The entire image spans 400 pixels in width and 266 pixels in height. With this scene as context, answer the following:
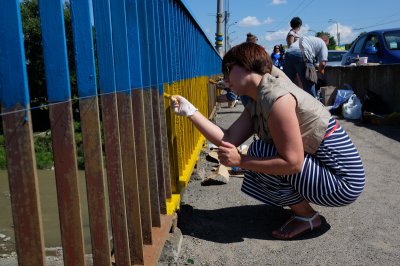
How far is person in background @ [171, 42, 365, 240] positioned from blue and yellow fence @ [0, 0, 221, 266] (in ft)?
1.40

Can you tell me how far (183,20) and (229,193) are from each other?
5.23 ft

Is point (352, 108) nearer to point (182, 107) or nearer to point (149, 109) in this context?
point (182, 107)

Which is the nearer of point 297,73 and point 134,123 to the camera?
point 134,123

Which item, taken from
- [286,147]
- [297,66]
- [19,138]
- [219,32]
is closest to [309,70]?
[297,66]

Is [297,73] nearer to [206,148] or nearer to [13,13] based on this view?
[206,148]

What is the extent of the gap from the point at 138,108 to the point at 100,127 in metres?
0.41

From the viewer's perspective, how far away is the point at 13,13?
1.21 meters

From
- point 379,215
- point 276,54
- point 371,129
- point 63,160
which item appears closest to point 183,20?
point 379,215

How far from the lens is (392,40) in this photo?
368 inches

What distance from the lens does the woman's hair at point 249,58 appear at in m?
2.60

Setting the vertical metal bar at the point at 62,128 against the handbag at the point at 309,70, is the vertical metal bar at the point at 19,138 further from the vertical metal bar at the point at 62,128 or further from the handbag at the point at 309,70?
the handbag at the point at 309,70

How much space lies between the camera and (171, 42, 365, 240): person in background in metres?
2.46

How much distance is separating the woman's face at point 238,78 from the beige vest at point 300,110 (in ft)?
0.35

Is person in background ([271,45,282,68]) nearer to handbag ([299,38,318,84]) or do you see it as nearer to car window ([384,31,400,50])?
car window ([384,31,400,50])
